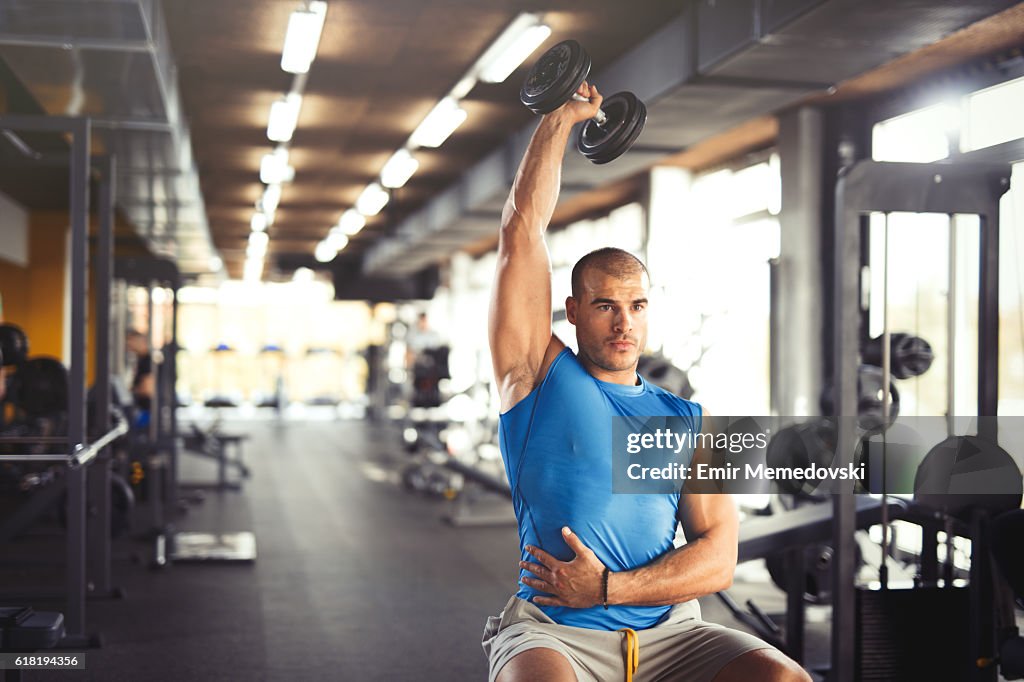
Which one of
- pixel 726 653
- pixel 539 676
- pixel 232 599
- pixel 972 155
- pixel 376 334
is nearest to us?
pixel 539 676

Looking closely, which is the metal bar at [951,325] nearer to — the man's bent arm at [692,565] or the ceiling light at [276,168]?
the man's bent arm at [692,565]

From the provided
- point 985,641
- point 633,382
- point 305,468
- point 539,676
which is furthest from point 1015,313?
point 305,468

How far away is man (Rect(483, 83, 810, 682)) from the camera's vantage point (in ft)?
4.92

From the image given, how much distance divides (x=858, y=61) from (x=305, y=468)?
6173mm

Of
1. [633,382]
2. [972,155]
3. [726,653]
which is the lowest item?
[726,653]

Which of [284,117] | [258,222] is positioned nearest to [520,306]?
[284,117]

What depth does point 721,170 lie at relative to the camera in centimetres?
679

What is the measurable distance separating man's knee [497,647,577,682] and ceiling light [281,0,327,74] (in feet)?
10.1

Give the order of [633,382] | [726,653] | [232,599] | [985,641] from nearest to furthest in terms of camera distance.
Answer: [726,653], [633,382], [985,641], [232,599]

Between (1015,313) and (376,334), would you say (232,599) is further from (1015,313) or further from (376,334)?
(376,334)

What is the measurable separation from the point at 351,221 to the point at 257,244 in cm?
224

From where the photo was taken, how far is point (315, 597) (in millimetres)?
3969

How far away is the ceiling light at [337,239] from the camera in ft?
37.1

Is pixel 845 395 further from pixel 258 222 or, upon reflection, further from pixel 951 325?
pixel 258 222
